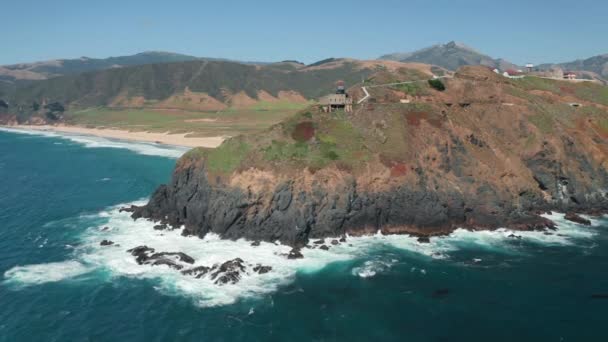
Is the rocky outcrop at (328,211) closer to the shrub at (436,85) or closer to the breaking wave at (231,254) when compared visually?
the breaking wave at (231,254)

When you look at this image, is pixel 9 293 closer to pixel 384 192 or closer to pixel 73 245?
pixel 73 245

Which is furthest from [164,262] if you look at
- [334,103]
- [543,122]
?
[543,122]

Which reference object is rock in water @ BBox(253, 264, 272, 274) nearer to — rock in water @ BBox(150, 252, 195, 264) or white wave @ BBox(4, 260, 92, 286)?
rock in water @ BBox(150, 252, 195, 264)

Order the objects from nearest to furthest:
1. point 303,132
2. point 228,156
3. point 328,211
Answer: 1. point 328,211
2. point 228,156
3. point 303,132

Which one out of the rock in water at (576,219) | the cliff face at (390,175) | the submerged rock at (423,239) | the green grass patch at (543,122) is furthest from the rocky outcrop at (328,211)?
the green grass patch at (543,122)

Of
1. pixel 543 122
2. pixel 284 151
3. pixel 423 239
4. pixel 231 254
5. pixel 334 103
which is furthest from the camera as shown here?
pixel 543 122

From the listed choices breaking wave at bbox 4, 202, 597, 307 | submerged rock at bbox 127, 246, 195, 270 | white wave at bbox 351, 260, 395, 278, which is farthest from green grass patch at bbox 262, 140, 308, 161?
white wave at bbox 351, 260, 395, 278

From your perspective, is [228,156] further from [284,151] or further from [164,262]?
[164,262]
